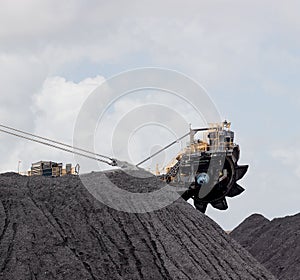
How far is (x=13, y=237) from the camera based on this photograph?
26.9 m

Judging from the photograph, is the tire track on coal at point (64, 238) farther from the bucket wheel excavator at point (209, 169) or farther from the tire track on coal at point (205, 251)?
the bucket wheel excavator at point (209, 169)

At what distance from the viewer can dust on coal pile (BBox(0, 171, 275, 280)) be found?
84.3ft

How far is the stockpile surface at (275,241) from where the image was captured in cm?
4600

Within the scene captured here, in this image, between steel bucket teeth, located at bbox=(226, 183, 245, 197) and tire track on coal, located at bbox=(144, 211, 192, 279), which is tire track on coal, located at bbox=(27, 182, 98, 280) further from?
steel bucket teeth, located at bbox=(226, 183, 245, 197)

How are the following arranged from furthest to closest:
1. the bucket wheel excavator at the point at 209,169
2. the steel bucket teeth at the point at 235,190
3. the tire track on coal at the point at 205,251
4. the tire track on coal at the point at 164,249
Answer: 1. the steel bucket teeth at the point at 235,190
2. the bucket wheel excavator at the point at 209,169
3. the tire track on coal at the point at 205,251
4. the tire track on coal at the point at 164,249

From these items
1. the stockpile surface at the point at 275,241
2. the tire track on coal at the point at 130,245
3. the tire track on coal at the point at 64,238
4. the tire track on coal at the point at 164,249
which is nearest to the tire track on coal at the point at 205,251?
the tire track on coal at the point at 164,249

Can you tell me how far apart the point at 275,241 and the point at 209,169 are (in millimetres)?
14136

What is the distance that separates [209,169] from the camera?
3922cm

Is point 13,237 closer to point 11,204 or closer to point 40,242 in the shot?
point 40,242

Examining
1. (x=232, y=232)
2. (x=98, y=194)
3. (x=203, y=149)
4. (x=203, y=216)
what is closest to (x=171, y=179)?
(x=203, y=149)

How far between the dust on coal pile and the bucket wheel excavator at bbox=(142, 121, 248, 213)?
5.37m

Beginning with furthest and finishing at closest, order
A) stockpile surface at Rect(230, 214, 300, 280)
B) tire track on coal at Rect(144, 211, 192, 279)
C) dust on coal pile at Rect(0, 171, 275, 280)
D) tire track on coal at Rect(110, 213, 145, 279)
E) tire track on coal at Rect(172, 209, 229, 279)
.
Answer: stockpile surface at Rect(230, 214, 300, 280) → tire track on coal at Rect(172, 209, 229, 279) → tire track on coal at Rect(144, 211, 192, 279) → tire track on coal at Rect(110, 213, 145, 279) → dust on coal pile at Rect(0, 171, 275, 280)

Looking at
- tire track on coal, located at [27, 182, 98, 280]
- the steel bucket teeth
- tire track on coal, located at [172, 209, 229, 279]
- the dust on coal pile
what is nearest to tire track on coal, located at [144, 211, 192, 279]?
the dust on coal pile

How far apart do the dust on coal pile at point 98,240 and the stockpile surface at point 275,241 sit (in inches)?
563
